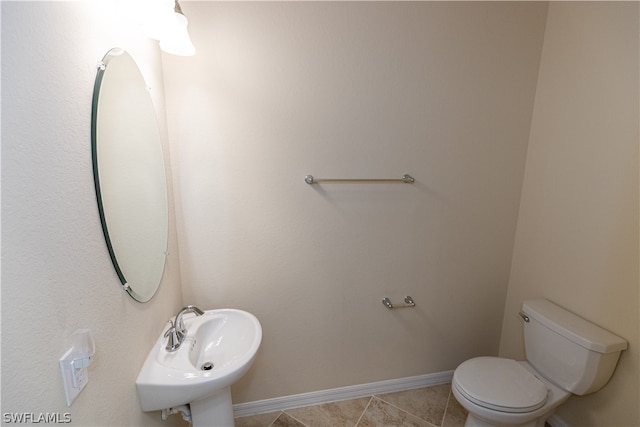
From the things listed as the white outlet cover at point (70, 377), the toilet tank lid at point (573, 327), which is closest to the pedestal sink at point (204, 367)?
the white outlet cover at point (70, 377)

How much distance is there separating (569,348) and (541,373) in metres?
0.25

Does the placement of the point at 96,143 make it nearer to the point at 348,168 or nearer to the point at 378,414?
the point at 348,168

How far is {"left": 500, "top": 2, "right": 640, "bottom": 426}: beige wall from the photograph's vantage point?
1290mm

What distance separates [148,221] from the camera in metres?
1.09

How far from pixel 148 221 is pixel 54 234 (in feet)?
1.56

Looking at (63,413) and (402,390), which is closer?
(63,413)

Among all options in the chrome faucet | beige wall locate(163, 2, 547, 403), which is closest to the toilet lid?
beige wall locate(163, 2, 547, 403)

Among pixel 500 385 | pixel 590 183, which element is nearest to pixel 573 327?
pixel 500 385

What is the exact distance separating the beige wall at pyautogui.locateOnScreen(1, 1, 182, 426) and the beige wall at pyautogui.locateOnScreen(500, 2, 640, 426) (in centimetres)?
200

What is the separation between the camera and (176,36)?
104 cm

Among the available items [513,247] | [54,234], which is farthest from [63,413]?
[513,247]

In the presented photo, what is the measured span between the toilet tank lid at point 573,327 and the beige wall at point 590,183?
0.16 feet

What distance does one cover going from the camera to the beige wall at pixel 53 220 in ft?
1.69

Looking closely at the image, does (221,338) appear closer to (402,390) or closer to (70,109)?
(70,109)
